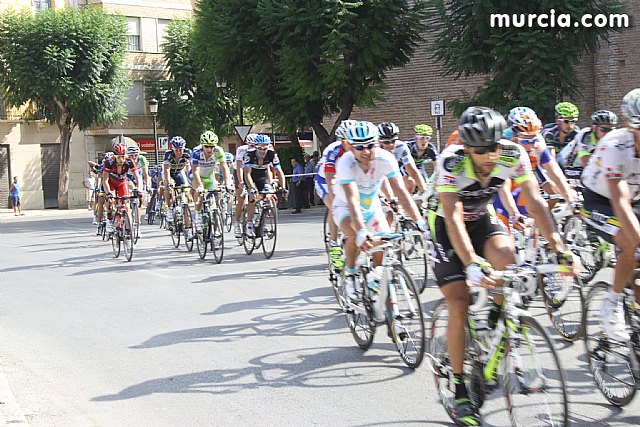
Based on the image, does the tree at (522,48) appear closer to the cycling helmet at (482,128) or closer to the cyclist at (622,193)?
the cyclist at (622,193)

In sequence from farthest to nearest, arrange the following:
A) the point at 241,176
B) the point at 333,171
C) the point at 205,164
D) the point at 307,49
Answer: the point at 307,49 → the point at 205,164 → the point at 241,176 → the point at 333,171

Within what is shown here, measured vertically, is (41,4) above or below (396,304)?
above

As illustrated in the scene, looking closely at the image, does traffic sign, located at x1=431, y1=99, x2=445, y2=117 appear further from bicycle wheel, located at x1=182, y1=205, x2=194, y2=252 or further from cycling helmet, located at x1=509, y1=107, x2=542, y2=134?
cycling helmet, located at x1=509, y1=107, x2=542, y2=134

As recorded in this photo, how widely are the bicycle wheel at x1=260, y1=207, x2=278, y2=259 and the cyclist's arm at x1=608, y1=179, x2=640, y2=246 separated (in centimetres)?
969

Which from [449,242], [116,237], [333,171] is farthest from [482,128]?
[116,237]

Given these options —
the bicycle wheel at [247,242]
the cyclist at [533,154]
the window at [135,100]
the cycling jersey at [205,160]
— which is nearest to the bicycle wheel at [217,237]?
the bicycle wheel at [247,242]

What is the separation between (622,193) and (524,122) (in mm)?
3533

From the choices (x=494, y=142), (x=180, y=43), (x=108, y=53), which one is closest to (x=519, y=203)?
(x=494, y=142)

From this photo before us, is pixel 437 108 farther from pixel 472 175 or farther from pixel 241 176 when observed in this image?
pixel 472 175

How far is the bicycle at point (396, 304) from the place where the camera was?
21.8ft

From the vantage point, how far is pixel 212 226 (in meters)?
14.9

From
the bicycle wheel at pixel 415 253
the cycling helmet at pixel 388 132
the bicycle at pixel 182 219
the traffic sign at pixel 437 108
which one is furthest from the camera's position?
the traffic sign at pixel 437 108

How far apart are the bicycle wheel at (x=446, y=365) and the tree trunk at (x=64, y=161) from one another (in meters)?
46.3

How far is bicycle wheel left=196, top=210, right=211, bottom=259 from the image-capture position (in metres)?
14.8
